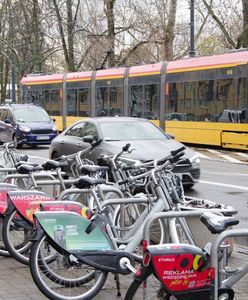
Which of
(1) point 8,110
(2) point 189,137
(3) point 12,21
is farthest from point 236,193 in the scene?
(3) point 12,21

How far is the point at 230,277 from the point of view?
14.6 feet

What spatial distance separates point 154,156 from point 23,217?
607 centimetres

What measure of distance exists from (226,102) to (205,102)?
3.99 ft

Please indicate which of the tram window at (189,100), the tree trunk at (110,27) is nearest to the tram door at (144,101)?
the tram window at (189,100)

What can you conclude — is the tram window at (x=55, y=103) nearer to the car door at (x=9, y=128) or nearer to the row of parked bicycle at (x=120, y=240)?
the car door at (x=9, y=128)

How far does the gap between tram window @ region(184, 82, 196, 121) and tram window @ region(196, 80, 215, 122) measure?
317 millimetres

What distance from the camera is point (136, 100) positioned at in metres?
27.3

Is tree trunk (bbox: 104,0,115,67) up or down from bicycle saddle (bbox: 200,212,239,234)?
up

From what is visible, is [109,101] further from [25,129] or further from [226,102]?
[226,102]

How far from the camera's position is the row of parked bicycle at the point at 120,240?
4312mm

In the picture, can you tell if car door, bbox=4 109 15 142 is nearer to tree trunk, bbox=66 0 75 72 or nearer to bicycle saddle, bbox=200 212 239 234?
tree trunk, bbox=66 0 75 72

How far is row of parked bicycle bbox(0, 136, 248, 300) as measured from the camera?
431 centimetres

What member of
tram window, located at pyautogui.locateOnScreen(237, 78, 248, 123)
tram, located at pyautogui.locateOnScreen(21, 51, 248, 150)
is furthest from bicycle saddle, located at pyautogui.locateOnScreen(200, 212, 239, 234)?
tram window, located at pyautogui.locateOnScreen(237, 78, 248, 123)

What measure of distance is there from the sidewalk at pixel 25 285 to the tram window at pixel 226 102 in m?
15.2
